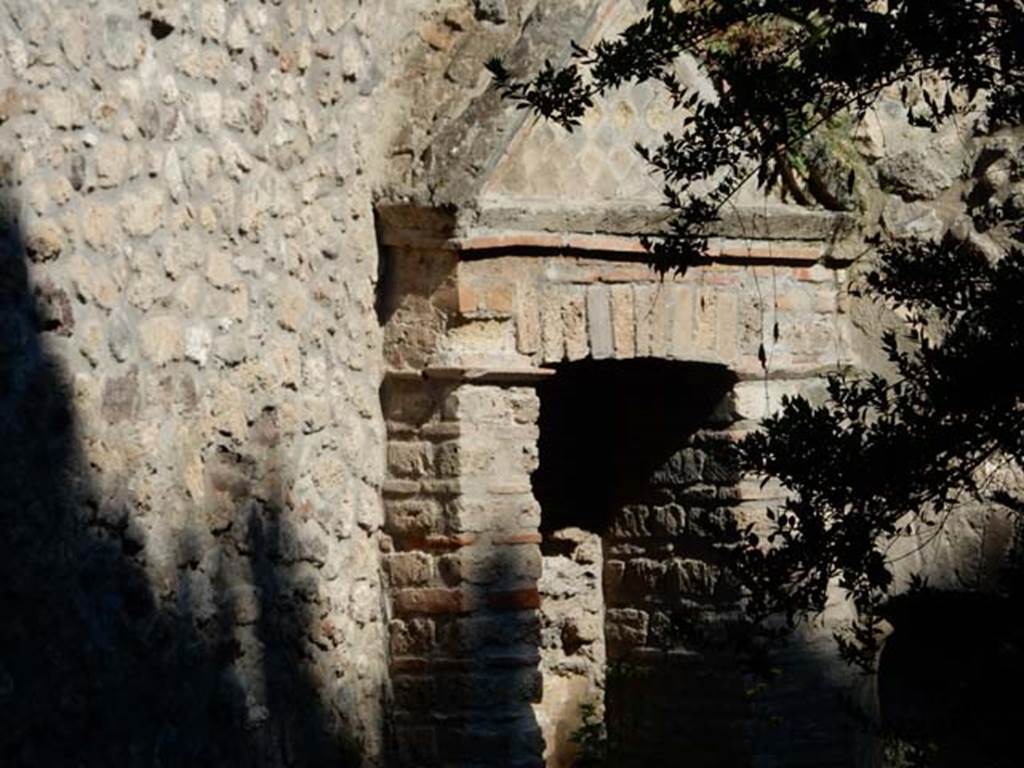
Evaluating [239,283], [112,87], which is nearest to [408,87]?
[239,283]

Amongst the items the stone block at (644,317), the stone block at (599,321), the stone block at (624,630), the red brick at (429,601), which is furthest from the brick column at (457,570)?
the stone block at (624,630)

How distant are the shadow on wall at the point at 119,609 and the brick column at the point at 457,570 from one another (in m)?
0.62

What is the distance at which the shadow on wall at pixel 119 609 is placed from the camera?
486 centimetres

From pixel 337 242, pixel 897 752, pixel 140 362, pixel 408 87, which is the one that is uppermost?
pixel 408 87

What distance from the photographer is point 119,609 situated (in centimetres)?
527

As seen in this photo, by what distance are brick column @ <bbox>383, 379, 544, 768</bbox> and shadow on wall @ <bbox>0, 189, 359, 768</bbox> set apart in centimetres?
62

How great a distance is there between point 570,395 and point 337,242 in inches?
78.2

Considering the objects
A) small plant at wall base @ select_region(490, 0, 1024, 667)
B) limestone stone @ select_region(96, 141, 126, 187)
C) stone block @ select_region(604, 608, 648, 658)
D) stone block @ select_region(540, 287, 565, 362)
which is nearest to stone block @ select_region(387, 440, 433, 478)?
stone block @ select_region(540, 287, 565, 362)

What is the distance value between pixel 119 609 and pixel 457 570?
1.79 meters

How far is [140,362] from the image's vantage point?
5.43 m

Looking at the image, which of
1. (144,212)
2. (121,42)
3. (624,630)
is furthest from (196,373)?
(624,630)

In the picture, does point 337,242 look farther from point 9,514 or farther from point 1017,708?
point 1017,708

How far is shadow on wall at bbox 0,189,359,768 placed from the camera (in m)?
4.86

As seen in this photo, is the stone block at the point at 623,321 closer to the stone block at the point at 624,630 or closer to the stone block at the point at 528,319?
the stone block at the point at 528,319
